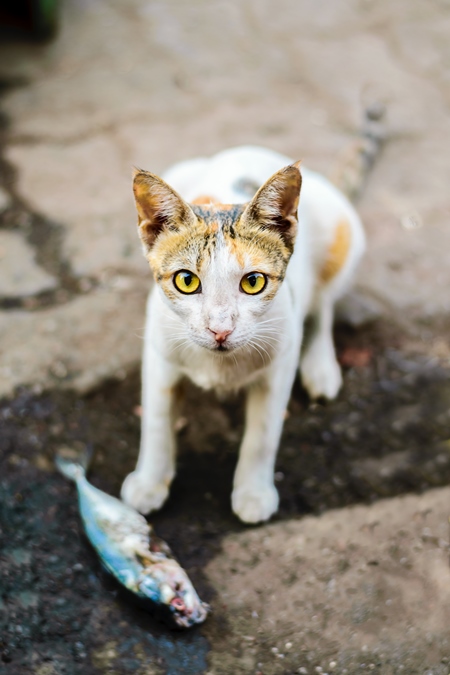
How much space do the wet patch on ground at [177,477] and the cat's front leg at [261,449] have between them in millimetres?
91

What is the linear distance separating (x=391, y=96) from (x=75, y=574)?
12.9 ft

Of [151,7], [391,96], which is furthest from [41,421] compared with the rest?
[151,7]

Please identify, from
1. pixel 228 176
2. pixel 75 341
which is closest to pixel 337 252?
pixel 228 176

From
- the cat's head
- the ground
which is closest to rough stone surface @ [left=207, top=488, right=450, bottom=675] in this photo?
the ground

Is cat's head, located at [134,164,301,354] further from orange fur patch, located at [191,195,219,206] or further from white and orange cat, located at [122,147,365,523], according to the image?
orange fur patch, located at [191,195,219,206]

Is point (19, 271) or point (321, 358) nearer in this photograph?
point (321, 358)

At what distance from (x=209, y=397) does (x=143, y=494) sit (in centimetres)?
62

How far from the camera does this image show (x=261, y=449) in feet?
7.98

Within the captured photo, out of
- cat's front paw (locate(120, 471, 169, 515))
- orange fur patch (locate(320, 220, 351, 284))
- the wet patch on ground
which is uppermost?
orange fur patch (locate(320, 220, 351, 284))

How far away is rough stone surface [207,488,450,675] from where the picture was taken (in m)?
2.06

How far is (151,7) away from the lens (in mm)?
5770

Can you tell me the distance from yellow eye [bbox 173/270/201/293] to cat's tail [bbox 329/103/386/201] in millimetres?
1929

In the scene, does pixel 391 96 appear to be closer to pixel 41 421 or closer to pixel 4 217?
pixel 4 217

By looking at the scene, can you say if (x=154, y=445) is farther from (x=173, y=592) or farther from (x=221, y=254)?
(x=221, y=254)
